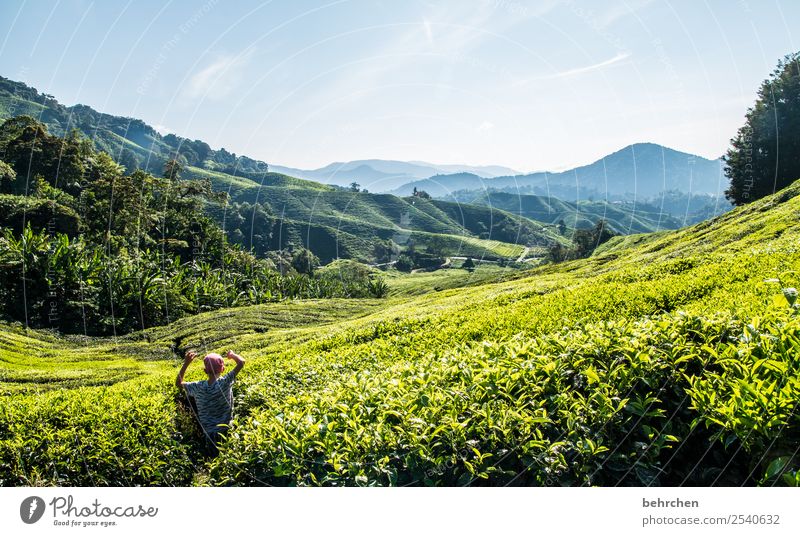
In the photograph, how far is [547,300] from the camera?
9438 mm

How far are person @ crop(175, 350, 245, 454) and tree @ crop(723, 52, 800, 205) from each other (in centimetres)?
4376

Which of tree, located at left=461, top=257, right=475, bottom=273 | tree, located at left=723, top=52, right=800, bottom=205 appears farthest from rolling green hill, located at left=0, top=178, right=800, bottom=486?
tree, located at left=461, top=257, right=475, bottom=273

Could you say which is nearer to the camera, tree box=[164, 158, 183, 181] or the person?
the person

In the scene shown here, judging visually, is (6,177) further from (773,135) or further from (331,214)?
(331,214)

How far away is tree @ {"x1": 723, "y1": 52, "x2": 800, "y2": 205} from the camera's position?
39.5 metres

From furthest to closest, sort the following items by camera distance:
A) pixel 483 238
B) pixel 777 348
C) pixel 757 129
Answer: pixel 483 238 < pixel 757 129 < pixel 777 348

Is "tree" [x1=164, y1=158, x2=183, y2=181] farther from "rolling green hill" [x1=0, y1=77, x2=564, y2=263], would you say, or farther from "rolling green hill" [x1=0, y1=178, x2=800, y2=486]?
"rolling green hill" [x1=0, y1=77, x2=564, y2=263]

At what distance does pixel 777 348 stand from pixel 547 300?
5.81 meters

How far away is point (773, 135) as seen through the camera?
41625mm

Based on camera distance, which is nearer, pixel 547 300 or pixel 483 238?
pixel 547 300

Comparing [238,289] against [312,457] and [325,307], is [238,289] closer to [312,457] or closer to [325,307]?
[325,307]

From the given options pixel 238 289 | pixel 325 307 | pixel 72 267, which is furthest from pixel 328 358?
pixel 238 289

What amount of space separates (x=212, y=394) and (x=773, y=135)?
167ft
